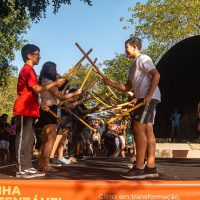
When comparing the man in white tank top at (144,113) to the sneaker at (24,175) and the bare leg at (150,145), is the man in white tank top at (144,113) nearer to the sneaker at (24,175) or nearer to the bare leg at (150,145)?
the bare leg at (150,145)

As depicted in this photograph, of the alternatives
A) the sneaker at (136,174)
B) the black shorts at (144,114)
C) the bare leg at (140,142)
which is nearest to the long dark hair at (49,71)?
the black shorts at (144,114)

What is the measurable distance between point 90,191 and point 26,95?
165 cm

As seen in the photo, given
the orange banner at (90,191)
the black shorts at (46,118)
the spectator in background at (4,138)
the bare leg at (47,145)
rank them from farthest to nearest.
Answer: the spectator in background at (4,138), the black shorts at (46,118), the bare leg at (47,145), the orange banner at (90,191)

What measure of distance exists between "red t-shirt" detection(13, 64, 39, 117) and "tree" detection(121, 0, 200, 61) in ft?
78.5

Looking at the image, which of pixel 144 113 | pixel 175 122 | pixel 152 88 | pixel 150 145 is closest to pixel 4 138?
pixel 175 122

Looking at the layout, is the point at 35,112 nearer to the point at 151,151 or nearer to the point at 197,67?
the point at 151,151

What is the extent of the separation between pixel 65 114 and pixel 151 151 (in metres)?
2.93

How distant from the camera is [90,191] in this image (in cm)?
362

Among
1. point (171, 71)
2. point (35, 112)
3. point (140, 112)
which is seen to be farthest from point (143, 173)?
point (171, 71)

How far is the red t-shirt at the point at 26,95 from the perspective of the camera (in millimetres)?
4789

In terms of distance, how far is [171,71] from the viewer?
1562 centimetres

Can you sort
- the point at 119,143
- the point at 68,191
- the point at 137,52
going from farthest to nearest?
the point at 119,143 < the point at 137,52 < the point at 68,191

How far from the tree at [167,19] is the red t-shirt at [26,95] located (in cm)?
2394

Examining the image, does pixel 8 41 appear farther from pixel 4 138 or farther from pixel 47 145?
pixel 47 145
